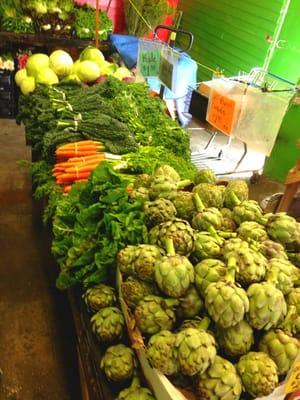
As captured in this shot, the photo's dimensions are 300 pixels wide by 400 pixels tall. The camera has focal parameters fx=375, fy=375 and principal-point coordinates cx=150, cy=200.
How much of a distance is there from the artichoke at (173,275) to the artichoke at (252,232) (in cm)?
26

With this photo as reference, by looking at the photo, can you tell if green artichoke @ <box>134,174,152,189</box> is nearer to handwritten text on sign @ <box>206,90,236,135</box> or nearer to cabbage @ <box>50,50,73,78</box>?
handwritten text on sign @ <box>206,90,236,135</box>

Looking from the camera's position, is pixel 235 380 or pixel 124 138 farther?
pixel 124 138

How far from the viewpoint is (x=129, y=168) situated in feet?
7.07

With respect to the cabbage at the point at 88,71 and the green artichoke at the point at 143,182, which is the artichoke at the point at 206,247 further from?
the cabbage at the point at 88,71

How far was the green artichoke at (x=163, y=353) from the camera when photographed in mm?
996

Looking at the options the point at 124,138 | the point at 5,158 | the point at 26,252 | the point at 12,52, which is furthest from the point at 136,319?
the point at 12,52

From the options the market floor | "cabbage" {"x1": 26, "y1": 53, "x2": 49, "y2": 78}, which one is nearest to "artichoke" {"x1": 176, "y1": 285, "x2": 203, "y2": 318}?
the market floor

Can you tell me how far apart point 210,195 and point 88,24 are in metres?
5.03

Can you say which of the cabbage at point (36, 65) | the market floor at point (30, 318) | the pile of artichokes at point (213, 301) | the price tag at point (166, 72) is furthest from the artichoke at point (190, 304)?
the cabbage at point (36, 65)

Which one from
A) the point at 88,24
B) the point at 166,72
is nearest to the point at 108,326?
the point at 166,72

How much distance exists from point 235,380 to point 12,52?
581 centimetres

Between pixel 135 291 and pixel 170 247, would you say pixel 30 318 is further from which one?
pixel 170 247

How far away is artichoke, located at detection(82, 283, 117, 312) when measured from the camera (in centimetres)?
134

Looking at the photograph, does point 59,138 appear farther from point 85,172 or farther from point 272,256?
point 272,256
